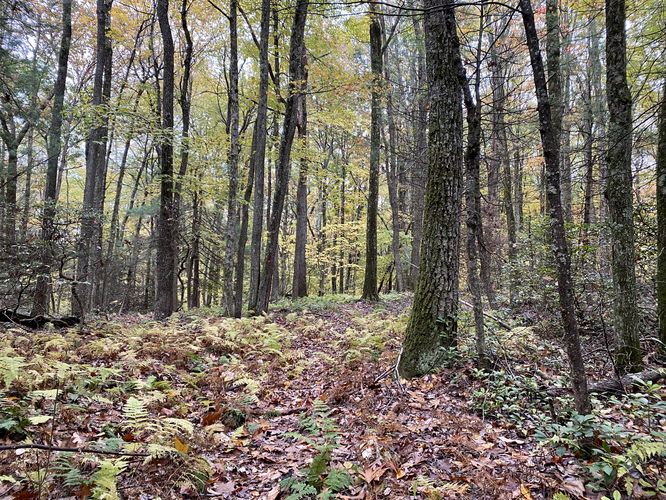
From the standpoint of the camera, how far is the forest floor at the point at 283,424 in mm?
2902

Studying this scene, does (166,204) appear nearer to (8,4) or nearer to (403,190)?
(8,4)

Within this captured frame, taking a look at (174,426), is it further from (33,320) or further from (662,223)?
(33,320)

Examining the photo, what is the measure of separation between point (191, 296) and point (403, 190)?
1309 cm

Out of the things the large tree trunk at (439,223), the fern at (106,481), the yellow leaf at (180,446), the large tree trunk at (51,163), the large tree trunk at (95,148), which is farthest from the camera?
the large tree trunk at (95,148)

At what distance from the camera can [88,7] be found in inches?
622

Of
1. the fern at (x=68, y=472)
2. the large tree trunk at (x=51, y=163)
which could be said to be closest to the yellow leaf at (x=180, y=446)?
the fern at (x=68, y=472)

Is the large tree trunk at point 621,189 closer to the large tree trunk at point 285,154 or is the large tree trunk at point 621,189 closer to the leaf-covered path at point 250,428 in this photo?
the leaf-covered path at point 250,428

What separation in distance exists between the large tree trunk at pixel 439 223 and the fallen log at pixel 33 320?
Answer: 752 cm

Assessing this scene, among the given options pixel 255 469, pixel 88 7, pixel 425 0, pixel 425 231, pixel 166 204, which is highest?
pixel 88 7

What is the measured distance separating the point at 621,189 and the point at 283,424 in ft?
16.6

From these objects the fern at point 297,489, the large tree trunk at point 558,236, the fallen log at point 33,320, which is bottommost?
the fern at point 297,489

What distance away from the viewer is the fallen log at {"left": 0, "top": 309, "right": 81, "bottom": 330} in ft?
26.1

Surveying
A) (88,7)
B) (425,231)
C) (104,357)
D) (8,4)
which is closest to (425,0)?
(425,231)

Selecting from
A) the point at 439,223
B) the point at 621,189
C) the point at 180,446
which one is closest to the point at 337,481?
the point at 180,446
